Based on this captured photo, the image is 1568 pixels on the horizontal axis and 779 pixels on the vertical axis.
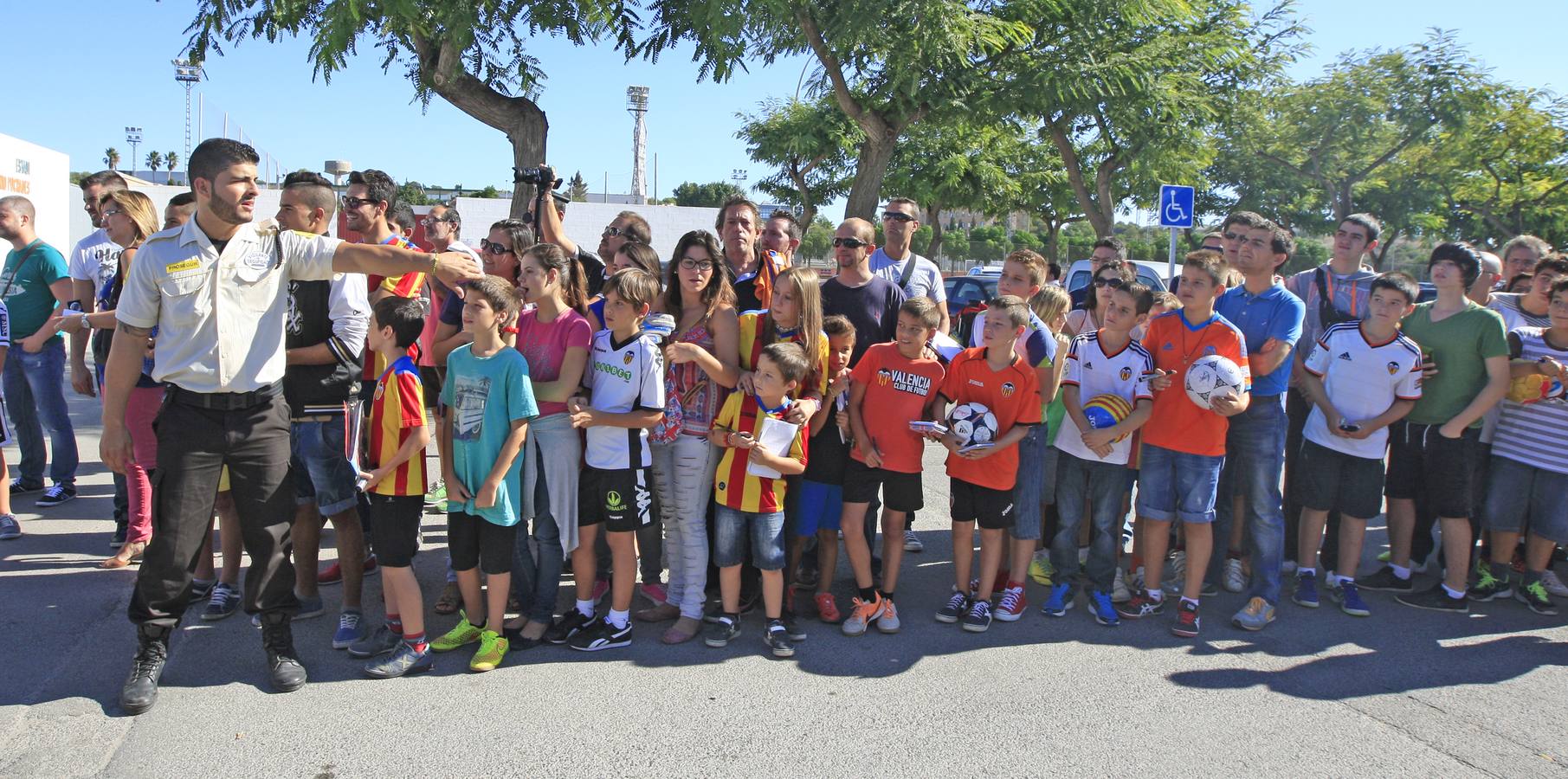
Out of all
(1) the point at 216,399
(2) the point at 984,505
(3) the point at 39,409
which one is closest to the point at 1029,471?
(2) the point at 984,505

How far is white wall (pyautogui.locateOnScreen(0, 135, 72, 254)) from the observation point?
15.0 meters

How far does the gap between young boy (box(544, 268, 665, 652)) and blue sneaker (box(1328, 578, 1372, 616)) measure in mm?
Result: 3710

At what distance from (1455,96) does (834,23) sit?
62.1 ft

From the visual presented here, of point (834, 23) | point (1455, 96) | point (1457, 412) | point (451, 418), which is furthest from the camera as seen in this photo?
point (1455, 96)

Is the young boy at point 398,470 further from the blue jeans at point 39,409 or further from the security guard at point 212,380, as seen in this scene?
the blue jeans at point 39,409

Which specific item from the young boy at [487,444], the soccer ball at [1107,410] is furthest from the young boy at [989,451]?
the young boy at [487,444]

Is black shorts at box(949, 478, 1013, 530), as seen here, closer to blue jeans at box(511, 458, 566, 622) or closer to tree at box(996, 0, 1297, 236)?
blue jeans at box(511, 458, 566, 622)

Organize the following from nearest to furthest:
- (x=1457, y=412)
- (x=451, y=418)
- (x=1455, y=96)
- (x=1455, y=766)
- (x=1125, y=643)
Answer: (x=1455, y=766), (x=451, y=418), (x=1125, y=643), (x=1457, y=412), (x=1455, y=96)

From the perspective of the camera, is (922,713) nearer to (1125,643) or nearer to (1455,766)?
(1125,643)

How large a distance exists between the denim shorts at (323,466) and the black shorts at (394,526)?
0.40 metres

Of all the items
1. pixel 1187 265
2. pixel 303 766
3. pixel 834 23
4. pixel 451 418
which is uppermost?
pixel 834 23

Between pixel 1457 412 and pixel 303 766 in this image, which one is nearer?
pixel 303 766

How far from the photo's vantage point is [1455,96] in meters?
21.4

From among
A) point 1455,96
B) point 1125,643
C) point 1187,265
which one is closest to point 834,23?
point 1187,265
